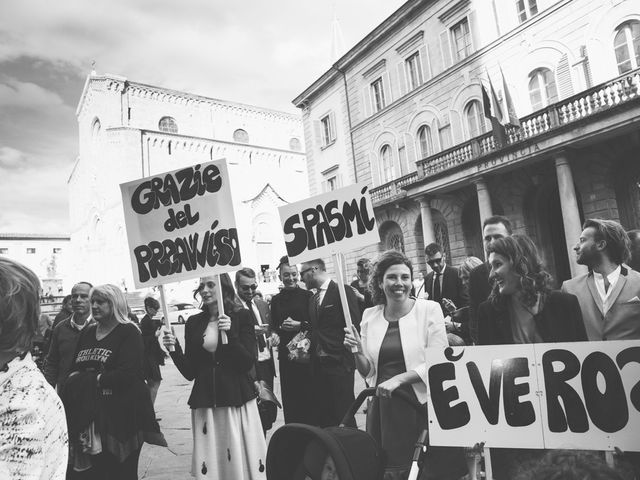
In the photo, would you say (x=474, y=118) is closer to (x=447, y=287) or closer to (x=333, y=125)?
(x=333, y=125)

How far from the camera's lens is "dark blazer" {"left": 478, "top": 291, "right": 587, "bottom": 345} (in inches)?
100

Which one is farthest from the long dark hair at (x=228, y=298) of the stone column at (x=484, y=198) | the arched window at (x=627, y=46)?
the arched window at (x=627, y=46)

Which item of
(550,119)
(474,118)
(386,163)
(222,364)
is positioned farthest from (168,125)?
(222,364)

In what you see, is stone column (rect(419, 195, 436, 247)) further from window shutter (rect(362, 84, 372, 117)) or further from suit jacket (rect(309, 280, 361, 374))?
suit jacket (rect(309, 280, 361, 374))

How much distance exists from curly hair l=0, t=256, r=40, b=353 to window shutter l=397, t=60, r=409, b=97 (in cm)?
2187

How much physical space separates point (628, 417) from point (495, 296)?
1.03 metres

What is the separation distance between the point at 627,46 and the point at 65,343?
15970 millimetres

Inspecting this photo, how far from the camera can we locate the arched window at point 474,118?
17.9 metres

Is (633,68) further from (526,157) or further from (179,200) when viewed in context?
(179,200)

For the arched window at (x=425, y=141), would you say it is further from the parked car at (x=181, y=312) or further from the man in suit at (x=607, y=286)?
the man in suit at (x=607, y=286)

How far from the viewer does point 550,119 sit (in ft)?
46.1

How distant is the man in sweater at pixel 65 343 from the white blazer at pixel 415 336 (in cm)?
257

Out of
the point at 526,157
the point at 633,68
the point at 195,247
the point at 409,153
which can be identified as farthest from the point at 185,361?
the point at 409,153

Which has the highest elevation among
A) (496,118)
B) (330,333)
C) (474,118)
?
(474,118)
